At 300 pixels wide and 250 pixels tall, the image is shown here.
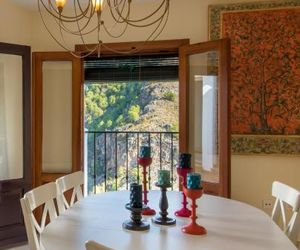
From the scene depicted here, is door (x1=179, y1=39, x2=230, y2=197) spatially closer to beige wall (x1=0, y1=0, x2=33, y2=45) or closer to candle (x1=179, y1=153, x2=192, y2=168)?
candle (x1=179, y1=153, x2=192, y2=168)

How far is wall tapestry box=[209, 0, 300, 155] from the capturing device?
327cm

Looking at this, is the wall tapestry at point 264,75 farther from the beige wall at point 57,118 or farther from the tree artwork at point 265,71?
the beige wall at point 57,118

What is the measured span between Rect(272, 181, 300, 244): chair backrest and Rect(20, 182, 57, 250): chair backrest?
1.23 metres

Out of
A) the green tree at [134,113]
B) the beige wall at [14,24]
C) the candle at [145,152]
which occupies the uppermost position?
the beige wall at [14,24]

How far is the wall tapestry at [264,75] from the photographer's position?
327cm

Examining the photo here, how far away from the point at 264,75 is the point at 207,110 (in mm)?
603

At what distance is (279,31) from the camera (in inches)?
130

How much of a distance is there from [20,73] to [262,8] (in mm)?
2448

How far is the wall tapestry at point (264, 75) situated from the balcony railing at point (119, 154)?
1.73m

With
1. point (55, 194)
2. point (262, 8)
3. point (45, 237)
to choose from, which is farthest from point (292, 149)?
point (45, 237)

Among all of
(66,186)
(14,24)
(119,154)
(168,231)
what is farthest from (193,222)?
(119,154)

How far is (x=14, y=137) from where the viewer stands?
371cm

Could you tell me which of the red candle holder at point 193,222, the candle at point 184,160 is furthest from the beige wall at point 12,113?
the red candle holder at point 193,222

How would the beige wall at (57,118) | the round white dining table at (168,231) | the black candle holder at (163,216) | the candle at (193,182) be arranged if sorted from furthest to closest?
1. the beige wall at (57,118)
2. the black candle holder at (163,216)
3. the candle at (193,182)
4. the round white dining table at (168,231)
